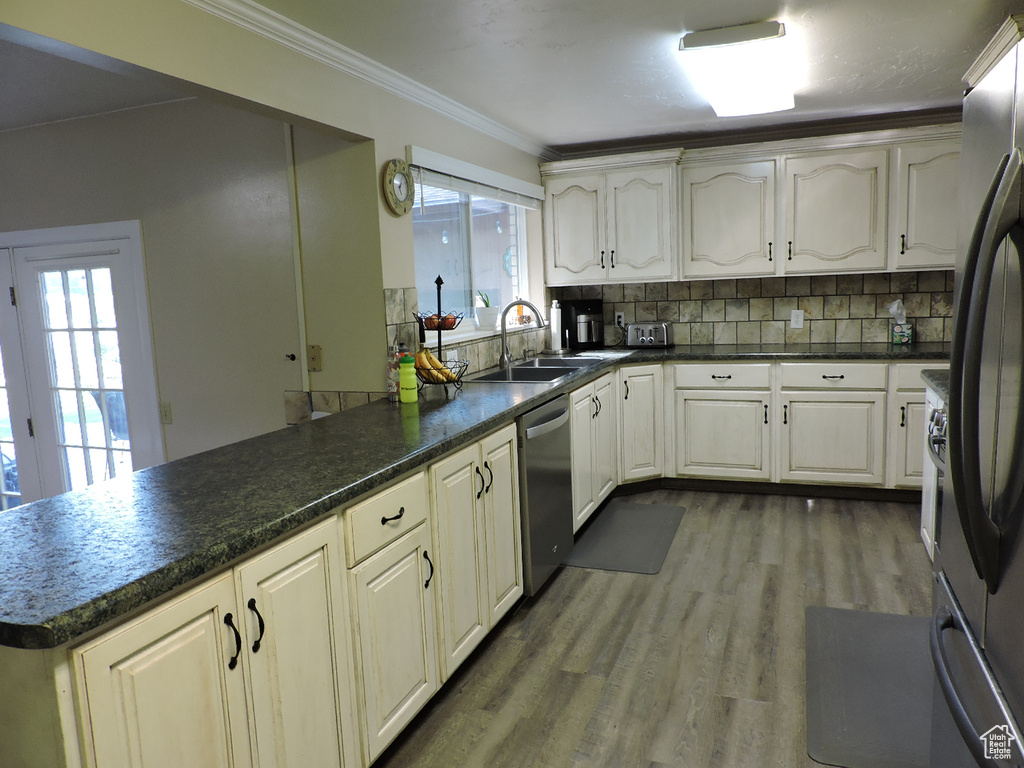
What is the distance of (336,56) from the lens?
271cm

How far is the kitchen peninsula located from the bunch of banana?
29cm

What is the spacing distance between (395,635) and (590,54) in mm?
2285

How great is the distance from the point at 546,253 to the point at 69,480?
3089 mm

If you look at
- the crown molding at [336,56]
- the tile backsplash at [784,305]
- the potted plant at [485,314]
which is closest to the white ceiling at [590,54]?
the crown molding at [336,56]

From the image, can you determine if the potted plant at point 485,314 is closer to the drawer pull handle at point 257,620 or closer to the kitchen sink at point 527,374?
the kitchen sink at point 527,374

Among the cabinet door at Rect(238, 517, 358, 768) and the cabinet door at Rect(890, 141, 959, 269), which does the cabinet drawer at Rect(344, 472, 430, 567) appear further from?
the cabinet door at Rect(890, 141, 959, 269)

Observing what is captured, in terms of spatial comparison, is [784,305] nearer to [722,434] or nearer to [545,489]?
[722,434]

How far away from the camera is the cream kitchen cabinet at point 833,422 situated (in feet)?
13.8

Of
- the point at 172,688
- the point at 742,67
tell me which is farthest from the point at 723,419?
the point at 172,688

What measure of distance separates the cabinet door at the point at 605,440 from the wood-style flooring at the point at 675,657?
0.50 metres

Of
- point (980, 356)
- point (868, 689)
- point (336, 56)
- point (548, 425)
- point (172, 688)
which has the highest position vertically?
point (336, 56)

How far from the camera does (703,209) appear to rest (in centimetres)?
466

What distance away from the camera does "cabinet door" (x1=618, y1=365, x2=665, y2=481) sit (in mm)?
4465

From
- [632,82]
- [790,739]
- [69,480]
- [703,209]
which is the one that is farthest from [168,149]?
[790,739]
